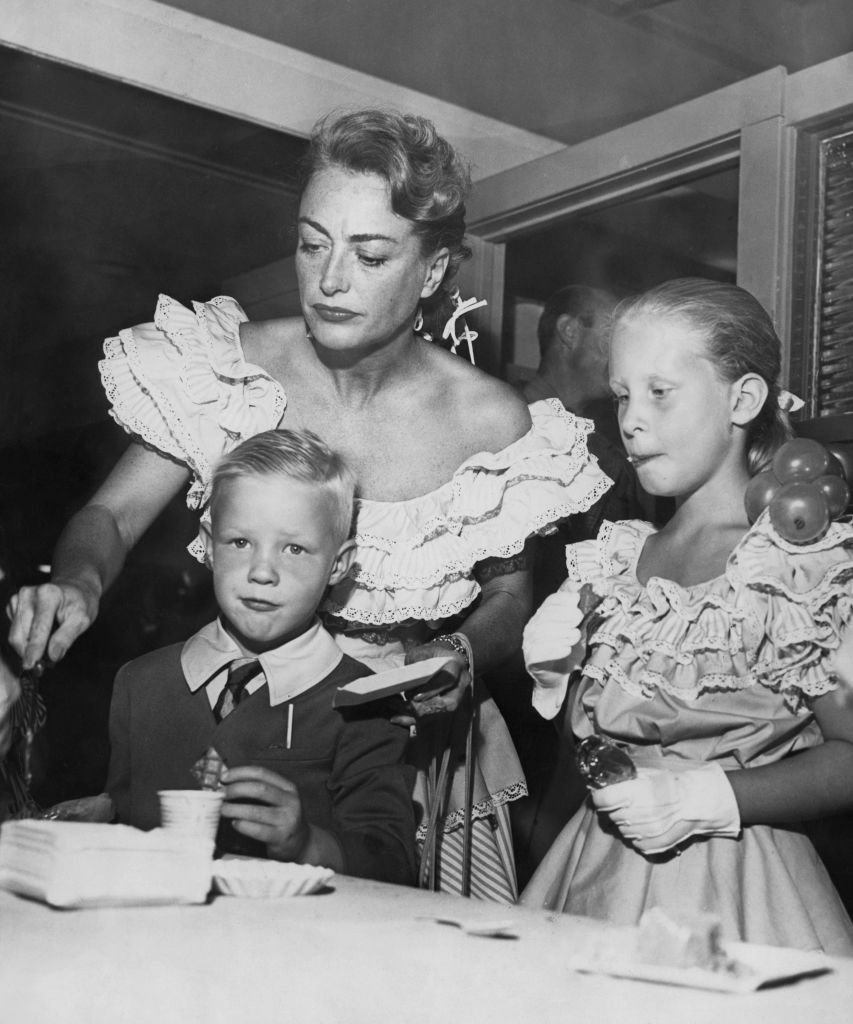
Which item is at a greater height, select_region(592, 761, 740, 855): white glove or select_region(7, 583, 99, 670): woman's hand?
select_region(7, 583, 99, 670): woman's hand

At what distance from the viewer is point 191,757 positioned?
44.1 inches

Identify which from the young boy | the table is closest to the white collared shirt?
the young boy

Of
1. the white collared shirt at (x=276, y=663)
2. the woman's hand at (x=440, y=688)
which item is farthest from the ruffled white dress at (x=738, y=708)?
the white collared shirt at (x=276, y=663)

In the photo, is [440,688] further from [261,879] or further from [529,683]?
[261,879]

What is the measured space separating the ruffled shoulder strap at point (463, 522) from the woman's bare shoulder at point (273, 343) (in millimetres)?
176

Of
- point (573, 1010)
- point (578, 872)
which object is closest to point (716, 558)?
point (578, 872)

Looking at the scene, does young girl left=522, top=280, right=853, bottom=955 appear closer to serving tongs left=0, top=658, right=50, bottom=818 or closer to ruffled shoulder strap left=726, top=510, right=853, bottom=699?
ruffled shoulder strap left=726, top=510, right=853, bottom=699

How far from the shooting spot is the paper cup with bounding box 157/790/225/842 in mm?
906

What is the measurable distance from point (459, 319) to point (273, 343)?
0.86 feet

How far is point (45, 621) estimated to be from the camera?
43.7 inches

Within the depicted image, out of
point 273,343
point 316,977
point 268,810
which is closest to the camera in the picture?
point 316,977

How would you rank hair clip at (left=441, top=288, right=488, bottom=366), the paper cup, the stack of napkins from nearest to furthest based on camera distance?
the stack of napkins, the paper cup, hair clip at (left=441, top=288, right=488, bottom=366)

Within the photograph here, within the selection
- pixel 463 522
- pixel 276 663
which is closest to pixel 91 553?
pixel 276 663

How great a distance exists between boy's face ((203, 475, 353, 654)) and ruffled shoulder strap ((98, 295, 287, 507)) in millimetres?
129
